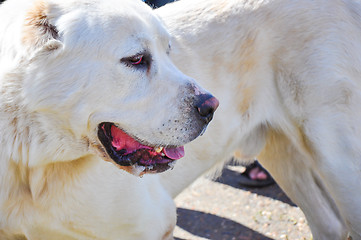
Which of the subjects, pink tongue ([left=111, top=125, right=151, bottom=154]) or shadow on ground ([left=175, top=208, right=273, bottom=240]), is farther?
shadow on ground ([left=175, top=208, right=273, bottom=240])

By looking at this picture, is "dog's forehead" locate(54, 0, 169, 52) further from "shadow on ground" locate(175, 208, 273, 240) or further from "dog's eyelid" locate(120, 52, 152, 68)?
"shadow on ground" locate(175, 208, 273, 240)

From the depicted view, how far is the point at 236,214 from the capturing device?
3932 mm

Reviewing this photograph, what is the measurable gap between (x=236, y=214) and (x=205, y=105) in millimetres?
2120

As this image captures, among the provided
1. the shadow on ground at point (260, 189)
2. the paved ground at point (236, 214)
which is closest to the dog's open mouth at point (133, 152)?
the paved ground at point (236, 214)

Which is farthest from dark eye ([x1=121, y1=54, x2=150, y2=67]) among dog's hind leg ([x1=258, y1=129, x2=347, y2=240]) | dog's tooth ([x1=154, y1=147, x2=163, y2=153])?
dog's hind leg ([x1=258, y1=129, x2=347, y2=240])

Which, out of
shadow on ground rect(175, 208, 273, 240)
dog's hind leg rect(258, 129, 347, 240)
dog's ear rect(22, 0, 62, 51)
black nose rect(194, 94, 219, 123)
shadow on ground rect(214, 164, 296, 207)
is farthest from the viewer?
shadow on ground rect(214, 164, 296, 207)

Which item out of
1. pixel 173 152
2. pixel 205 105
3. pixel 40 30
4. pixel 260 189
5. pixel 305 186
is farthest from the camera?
pixel 260 189

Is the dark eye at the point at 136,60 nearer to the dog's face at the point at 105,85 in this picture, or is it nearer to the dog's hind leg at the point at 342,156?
the dog's face at the point at 105,85

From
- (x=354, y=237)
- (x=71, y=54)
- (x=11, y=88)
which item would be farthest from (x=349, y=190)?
(x=11, y=88)

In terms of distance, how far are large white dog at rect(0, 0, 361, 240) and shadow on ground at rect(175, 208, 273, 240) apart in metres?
0.67

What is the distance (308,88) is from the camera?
8.86ft

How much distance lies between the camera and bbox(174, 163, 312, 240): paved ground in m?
3.63

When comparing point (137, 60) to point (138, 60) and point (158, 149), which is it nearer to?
point (138, 60)

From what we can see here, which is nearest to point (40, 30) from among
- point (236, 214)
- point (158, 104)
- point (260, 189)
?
point (158, 104)
